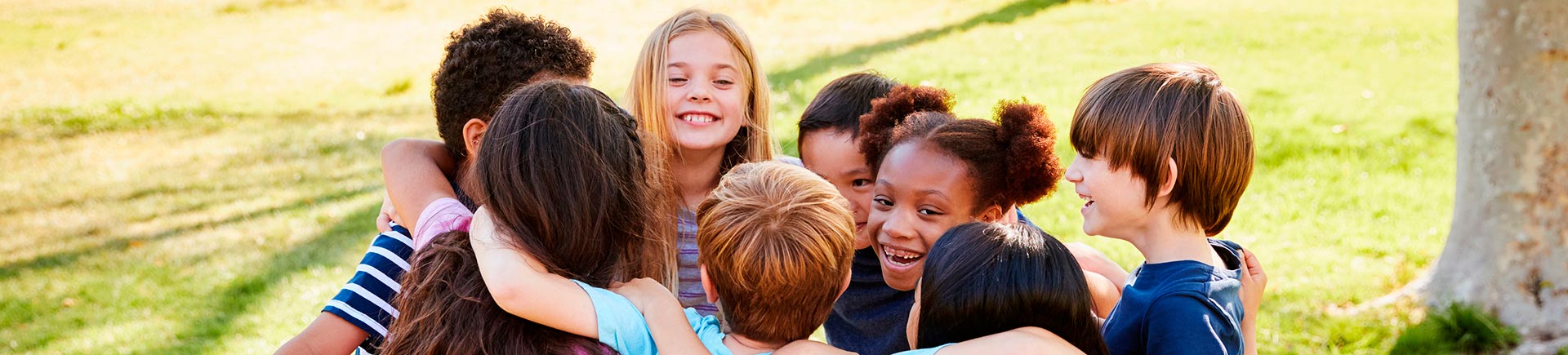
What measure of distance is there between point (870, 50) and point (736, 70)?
1034 centimetres

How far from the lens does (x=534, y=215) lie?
217cm

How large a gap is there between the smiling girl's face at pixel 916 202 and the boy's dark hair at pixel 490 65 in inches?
35.9

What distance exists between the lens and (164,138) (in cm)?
1056

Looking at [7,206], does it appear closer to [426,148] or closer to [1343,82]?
[426,148]

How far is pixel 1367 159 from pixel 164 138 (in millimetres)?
10451

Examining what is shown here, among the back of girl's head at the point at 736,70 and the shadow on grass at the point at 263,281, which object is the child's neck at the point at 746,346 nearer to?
the back of girl's head at the point at 736,70

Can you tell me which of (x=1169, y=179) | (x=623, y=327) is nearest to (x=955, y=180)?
(x=1169, y=179)

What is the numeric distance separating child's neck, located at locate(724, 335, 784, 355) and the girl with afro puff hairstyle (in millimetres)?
631

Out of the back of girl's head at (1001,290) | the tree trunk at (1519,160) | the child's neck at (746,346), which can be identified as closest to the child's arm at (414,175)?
the child's neck at (746,346)

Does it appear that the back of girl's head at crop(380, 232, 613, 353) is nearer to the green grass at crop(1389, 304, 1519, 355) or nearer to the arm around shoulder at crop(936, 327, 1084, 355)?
the arm around shoulder at crop(936, 327, 1084, 355)

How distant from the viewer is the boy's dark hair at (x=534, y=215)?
2.16 meters

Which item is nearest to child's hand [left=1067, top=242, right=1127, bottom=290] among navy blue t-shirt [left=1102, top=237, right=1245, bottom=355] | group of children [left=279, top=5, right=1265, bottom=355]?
group of children [left=279, top=5, right=1265, bottom=355]

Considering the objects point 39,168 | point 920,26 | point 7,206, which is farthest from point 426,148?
point 920,26

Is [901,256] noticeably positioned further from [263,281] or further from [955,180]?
[263,281]
